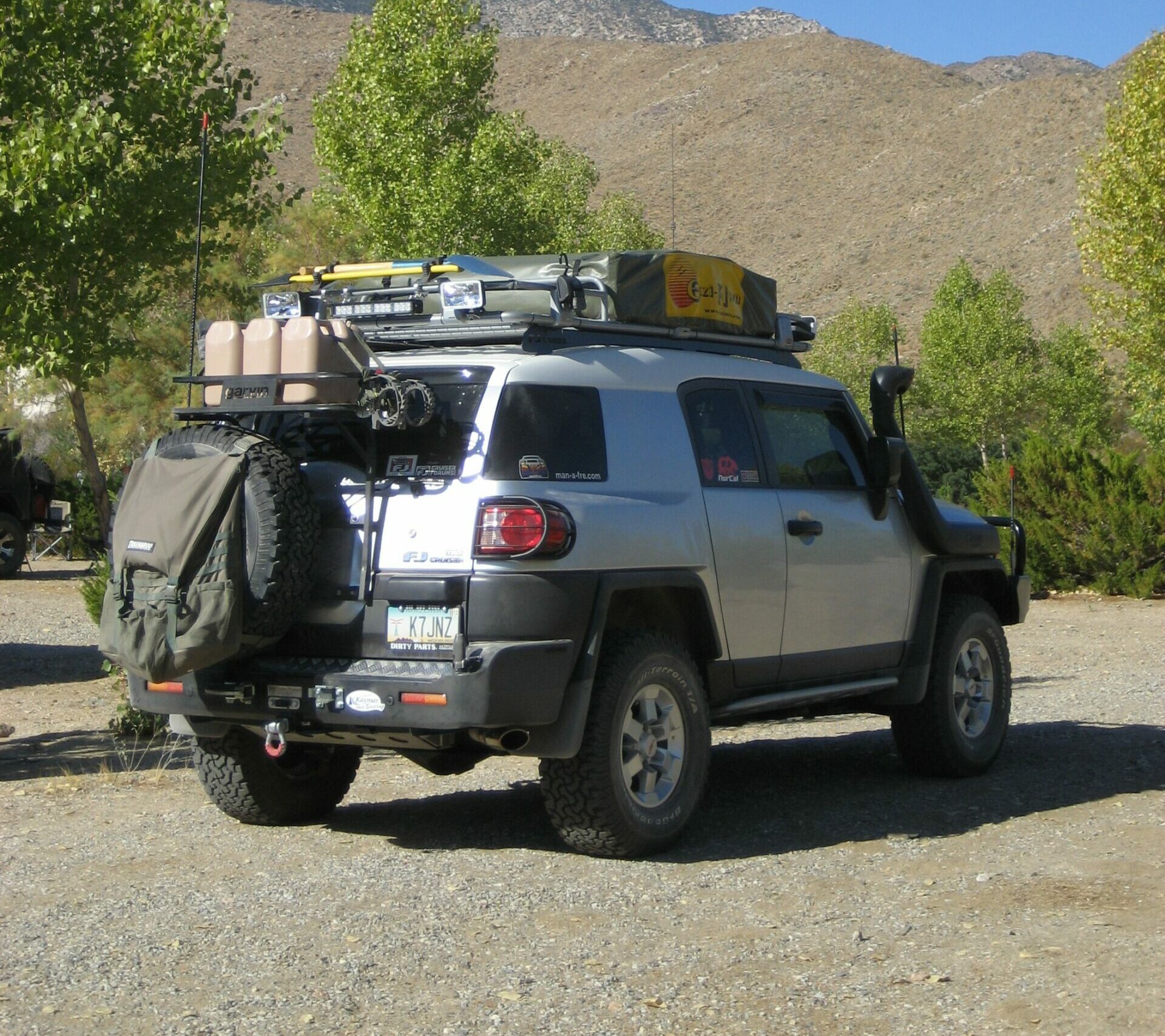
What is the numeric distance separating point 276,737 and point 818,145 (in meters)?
96.6

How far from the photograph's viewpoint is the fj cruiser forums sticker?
7.36 meters

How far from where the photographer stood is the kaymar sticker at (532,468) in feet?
20.4

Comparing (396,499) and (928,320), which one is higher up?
(928,320)

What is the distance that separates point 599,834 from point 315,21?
430 ft

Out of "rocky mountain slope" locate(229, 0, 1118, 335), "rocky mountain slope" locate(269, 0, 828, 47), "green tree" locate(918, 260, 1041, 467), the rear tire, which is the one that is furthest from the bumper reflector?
"rocky mountain slope" locate(269, 0, 828, 47)

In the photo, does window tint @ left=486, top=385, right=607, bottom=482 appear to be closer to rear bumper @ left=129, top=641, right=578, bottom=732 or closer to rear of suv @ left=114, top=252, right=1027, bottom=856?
rear of suv @ left=114, top=252, right=1027, bottom=856

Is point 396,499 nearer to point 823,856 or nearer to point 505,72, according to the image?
point 823,856

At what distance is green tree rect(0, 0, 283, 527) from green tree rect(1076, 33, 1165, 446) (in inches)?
544

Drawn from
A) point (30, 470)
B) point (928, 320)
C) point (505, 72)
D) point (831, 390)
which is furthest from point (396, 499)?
point (505, 72)

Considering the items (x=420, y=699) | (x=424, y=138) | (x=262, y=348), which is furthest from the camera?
(x=424, y=138)

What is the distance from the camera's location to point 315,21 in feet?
424

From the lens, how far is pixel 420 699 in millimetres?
6074

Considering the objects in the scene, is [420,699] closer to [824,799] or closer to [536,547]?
[536,547]

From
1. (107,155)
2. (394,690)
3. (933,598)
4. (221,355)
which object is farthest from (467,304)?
(107,155)
